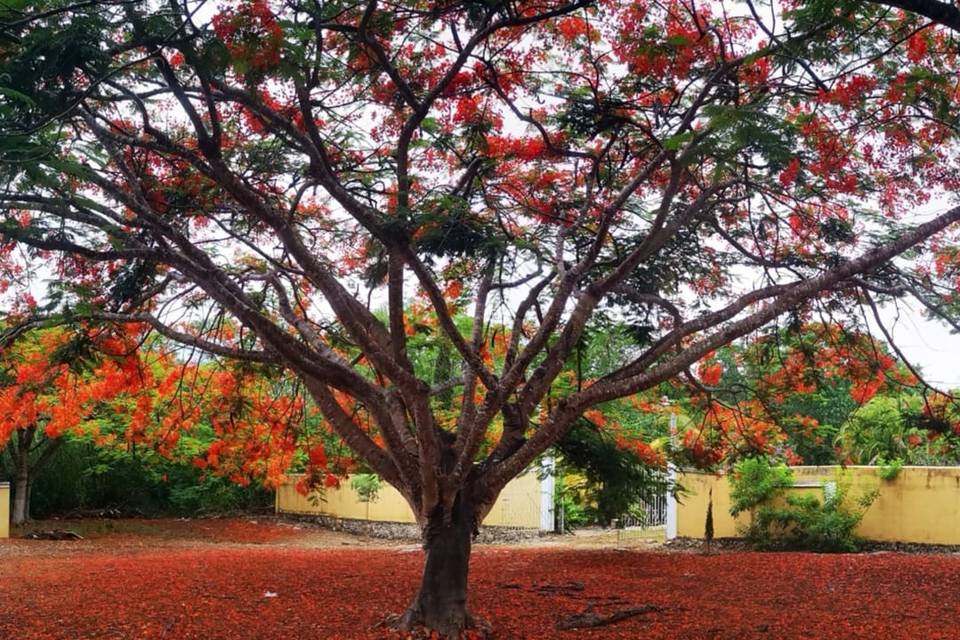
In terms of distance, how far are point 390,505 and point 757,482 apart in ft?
27.2

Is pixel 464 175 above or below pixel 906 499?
above

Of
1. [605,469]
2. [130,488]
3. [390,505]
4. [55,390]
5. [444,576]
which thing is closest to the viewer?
[444,576]

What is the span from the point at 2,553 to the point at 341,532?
25.9ft

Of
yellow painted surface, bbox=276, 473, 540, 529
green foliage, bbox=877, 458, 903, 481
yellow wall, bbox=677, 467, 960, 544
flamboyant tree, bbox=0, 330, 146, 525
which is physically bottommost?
yellow painted surface, bbox=276, 473, 540, 529

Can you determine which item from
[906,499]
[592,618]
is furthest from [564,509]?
[592,618]

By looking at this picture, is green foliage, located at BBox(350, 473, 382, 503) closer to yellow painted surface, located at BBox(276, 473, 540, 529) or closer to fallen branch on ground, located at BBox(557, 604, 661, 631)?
yellow painted surface, located at BBox(276, 473, 540, 529)

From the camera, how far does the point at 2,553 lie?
12930mm

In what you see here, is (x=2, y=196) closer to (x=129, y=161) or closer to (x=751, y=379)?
(x=129, y=161)

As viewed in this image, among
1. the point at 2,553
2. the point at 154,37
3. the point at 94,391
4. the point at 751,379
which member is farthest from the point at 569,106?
the point at 2,553

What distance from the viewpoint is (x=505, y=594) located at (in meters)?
8.55

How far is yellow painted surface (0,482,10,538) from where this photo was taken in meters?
15.9

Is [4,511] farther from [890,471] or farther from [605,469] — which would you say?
[890,471]

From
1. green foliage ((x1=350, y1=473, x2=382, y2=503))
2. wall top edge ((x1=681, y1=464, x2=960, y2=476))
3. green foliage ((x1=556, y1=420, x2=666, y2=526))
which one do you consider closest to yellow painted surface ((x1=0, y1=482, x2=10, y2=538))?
green foliage ((x1=350, y1=473, x2=382, y2=503))

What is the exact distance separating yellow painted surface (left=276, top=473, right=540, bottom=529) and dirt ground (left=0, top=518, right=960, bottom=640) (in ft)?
14.7
